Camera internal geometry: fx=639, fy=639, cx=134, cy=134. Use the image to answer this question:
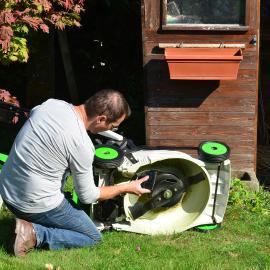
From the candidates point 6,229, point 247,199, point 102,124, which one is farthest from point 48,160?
point 247,199

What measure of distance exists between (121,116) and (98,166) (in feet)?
1.80

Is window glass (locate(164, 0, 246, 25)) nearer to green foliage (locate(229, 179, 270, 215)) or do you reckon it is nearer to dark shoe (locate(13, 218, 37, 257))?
green foliage (locate(229, 179, 270, 215))

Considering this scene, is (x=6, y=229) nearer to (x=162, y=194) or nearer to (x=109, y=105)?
(x=162, y=194)

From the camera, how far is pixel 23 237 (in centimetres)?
420

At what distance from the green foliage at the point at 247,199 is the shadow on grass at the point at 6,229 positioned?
1.88 metres

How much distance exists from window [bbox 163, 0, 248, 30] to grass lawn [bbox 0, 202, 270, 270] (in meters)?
1.87

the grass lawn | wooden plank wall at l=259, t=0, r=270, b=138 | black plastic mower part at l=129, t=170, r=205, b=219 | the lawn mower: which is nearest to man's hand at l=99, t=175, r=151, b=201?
the lawn mower

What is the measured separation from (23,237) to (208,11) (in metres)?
2.74

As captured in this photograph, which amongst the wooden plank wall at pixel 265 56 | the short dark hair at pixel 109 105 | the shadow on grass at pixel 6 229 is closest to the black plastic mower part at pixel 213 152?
the short dark hair at pixel 109 105

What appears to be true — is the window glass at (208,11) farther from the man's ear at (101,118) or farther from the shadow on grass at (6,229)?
the shadow on grass at (6,229)

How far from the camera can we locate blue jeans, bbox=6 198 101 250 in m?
4.30

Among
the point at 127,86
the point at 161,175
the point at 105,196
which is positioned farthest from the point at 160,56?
the point at 127,86

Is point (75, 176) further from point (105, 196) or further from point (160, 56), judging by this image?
point (160, 56)

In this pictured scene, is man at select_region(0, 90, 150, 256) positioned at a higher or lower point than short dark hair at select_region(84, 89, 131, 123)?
lower
